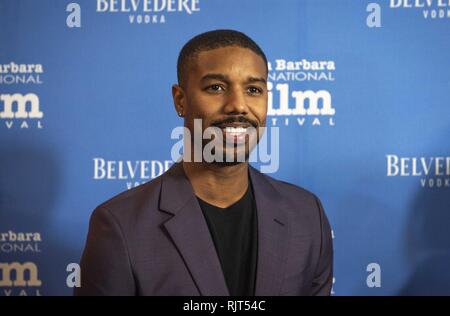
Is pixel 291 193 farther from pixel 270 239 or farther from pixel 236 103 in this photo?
pixel 236 103

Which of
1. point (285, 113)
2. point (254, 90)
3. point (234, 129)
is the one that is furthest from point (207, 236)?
point (285, 113)

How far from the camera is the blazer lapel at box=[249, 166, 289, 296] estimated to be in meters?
1.22

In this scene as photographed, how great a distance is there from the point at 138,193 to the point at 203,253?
0.72 ft

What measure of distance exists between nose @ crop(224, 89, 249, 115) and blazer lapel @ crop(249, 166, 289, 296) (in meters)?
0.21

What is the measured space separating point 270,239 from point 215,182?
7.3 inches

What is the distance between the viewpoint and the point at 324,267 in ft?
4.49

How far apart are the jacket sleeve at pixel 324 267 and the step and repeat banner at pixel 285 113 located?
0.55m

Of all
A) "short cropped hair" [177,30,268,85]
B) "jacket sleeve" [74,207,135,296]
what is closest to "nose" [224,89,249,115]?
"short cropped hair" [177,30,268,85]

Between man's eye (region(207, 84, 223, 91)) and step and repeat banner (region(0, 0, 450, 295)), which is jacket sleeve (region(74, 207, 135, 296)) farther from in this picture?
step and repeat banner (region(0, 0, 450, 295))

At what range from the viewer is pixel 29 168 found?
193 centimetres

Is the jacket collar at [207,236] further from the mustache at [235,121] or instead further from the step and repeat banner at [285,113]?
the step and repeat banner at [285,113]
